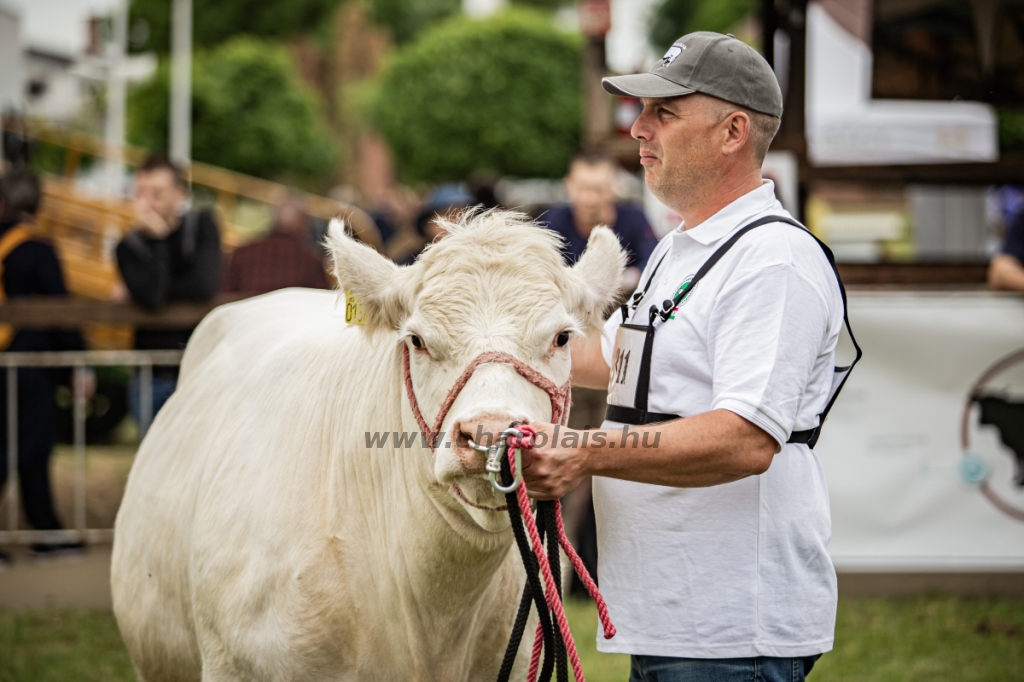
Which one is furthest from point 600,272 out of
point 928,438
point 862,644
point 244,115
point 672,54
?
point 244,115

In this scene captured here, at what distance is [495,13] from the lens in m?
36.3

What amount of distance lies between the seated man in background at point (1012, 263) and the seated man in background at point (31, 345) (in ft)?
19.1

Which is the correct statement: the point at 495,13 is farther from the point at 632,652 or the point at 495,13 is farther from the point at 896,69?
the point at 632,652

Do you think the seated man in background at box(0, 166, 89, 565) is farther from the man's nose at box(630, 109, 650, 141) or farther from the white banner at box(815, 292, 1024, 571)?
the man's nose at box(630, 109, 650, 141)

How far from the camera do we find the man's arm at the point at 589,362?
115 inches

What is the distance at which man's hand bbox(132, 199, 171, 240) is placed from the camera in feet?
21.9

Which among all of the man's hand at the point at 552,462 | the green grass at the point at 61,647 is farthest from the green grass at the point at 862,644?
the man's hand at the point at 552,462

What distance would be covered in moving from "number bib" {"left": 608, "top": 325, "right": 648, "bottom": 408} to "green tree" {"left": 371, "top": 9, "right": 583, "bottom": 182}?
31169mm

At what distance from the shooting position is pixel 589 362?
9.66ft

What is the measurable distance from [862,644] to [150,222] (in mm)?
4772

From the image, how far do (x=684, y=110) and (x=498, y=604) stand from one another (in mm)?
1451

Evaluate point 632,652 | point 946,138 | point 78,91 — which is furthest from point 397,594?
point 78,91

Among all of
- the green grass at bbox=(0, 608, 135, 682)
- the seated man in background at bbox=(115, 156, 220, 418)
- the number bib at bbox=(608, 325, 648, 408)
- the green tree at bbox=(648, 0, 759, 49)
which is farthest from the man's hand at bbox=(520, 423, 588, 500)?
the green tree at bbox=(648, 0, 759, 49)

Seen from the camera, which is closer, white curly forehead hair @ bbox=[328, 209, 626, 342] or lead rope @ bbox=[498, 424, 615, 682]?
lead rope @ bbox=[498, 424, 615, 682]
